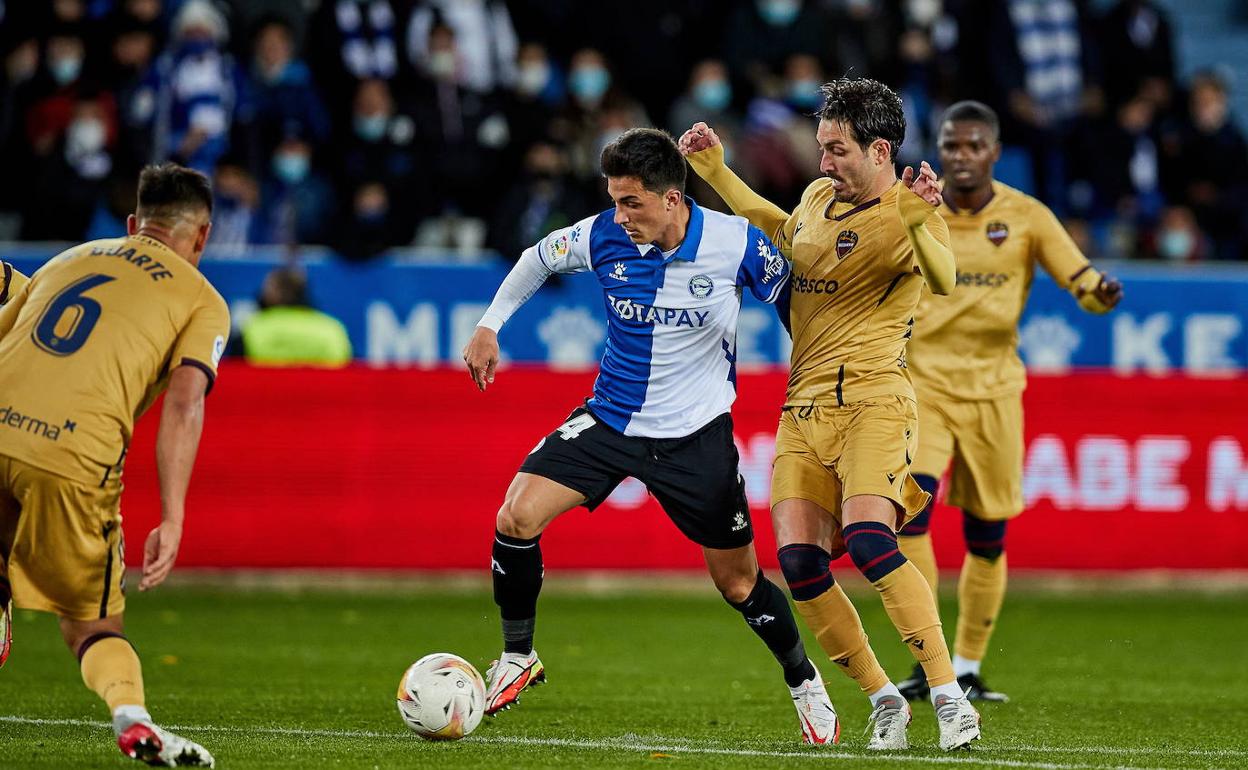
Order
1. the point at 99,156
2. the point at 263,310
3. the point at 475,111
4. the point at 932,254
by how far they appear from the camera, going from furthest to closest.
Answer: the point at 475,111 → the point at 99,156 → the point at 263,310 → the point at 932,254

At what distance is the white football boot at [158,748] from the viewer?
582 centimetres

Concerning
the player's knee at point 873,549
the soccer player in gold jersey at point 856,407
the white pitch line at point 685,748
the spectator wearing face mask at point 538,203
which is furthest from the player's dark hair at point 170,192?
the spectator wearing face mask at point 538,203

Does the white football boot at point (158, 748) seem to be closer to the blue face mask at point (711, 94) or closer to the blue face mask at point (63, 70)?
the blue face mask at point (63, 70)

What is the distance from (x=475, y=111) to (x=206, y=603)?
5.72 meters

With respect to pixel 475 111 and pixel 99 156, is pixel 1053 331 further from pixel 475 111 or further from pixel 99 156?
pixel 99 156

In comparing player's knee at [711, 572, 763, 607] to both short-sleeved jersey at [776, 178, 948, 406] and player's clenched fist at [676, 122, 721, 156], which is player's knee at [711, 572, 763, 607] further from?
player's clenched fist at [676, 122, 721, 156]

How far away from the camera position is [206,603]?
12.7 meters

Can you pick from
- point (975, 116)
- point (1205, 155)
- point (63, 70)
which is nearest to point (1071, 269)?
point (975, 116)

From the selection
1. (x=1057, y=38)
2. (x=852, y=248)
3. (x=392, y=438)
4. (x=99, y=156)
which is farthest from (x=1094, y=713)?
(x=1057, y=38)

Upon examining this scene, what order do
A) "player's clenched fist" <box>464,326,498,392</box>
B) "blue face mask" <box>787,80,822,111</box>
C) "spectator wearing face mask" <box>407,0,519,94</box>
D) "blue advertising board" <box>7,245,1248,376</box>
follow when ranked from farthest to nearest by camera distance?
"blue face mask" <box>787,80,822,111</box>, "spectator wearing face mask" <box>407,0,519,94</box>, "blue advertising board" <box>7,245,1248,376</box>, "player's clenched fist" <box>464,326,498,392</box>

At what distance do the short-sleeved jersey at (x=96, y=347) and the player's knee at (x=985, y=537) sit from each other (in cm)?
451

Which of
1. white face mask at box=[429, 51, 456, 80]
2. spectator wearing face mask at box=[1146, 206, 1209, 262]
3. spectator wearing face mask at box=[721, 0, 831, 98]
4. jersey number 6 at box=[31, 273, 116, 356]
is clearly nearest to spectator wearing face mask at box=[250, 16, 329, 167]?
white face mask at box=[429, 51, 456, 80]

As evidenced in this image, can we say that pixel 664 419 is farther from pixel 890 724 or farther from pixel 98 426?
pixel 98 426

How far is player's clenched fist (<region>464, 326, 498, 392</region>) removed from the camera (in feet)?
23.6
